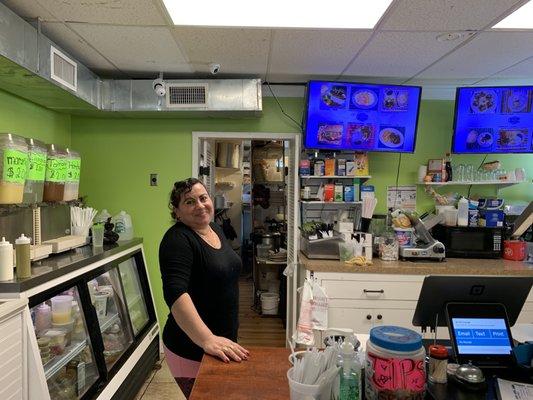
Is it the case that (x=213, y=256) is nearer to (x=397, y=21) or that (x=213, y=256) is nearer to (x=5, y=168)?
Result: (x=5, y=168)

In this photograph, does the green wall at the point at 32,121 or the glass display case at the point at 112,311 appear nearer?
the green wall at the point at 32,121

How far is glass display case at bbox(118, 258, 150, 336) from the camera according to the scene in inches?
129

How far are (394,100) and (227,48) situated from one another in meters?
1.59

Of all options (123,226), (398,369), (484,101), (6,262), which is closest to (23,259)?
(6,262)

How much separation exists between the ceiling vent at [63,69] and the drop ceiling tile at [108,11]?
29 centimetres

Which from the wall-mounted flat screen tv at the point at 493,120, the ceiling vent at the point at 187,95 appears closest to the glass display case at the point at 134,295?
the ceiling vent at the point at 187,95

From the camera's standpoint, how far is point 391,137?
3.45m

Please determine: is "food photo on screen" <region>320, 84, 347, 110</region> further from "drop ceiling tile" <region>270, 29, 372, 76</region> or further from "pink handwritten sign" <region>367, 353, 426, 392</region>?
"pink handwritten sign" <region>367, 353, 426, 392</region>

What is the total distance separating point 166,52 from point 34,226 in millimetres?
1518

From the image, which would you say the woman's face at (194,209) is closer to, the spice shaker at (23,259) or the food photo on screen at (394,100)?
the spice shaker at (23,259)

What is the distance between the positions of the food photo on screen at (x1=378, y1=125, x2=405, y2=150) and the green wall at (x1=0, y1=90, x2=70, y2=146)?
2.96 metres

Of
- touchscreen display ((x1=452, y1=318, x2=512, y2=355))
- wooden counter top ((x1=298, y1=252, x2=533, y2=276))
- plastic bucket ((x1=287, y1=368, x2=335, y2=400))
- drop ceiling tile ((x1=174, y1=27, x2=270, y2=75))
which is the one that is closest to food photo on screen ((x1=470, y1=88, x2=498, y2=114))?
wooden counter top ((x1=298, y1=252, x2=533, y2=276))

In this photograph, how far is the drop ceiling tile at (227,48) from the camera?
8.05ft

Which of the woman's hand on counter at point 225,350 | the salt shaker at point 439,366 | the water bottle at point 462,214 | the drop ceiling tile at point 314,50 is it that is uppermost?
the drop ceiling tile at point 314,50
